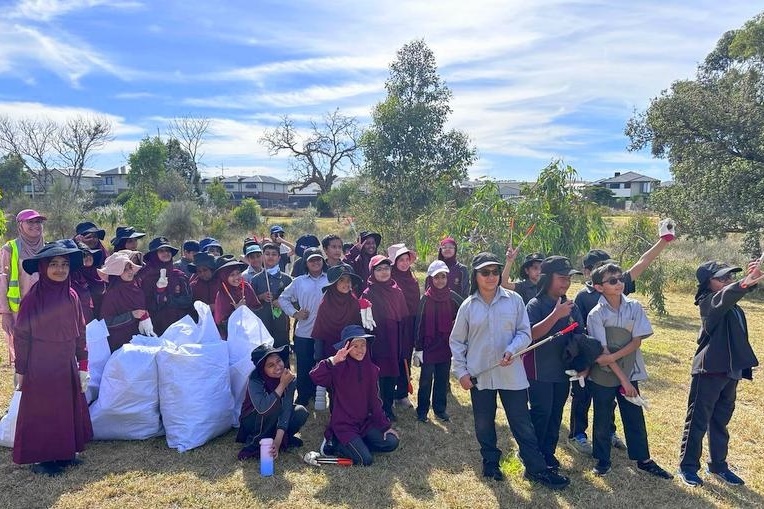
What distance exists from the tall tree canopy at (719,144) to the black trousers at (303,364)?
12.4 m

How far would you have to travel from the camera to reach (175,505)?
3.60m

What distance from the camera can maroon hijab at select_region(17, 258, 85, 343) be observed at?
12.4 ft

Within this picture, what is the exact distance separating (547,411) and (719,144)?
41.7ft

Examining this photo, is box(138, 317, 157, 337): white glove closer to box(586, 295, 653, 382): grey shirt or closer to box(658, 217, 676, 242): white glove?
box(586, 295, 653, 382): grey shirt

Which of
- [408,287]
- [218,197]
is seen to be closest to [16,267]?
[408,287]

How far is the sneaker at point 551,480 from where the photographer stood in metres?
3.80

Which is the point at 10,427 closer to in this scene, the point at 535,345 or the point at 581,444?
the point at 535,345

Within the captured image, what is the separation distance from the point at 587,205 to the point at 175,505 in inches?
268

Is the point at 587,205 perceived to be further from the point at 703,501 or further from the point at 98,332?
the point at 98,332

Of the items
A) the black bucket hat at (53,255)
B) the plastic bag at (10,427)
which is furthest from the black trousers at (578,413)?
the plastic bag at (10,427)

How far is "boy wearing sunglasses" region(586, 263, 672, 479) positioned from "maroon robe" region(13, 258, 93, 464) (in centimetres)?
381

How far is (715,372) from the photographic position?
3.78 m

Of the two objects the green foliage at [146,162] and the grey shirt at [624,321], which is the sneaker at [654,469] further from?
the green foliage at [146,162]

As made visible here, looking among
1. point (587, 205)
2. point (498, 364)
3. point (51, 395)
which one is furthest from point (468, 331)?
point (587, 205)
